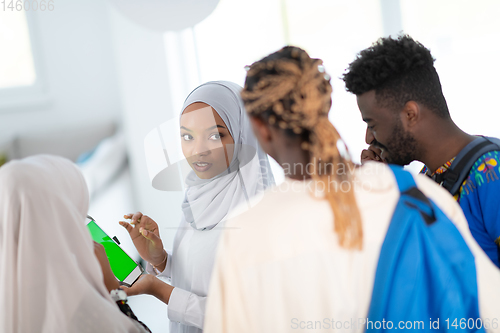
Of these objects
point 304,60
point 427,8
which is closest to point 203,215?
point 304,60

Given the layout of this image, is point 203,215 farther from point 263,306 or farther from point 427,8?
point 427,8

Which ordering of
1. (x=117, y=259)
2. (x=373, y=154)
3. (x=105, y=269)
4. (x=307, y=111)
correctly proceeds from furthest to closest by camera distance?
(x=373, y=154) → (x=117, y=259) → (x=105, y=269) → (x=307, y=111)

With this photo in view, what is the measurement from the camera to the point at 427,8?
6.84 feet

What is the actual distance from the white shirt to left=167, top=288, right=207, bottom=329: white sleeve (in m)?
0.32

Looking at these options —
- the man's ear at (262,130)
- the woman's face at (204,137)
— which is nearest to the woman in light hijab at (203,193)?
the woman's face at (204,137)

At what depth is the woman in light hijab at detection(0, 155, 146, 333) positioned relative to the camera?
603 mm

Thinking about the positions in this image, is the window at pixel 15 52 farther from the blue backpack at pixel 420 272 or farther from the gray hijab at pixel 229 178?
the blue backpack at pixel 420 272

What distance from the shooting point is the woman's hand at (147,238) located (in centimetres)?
98

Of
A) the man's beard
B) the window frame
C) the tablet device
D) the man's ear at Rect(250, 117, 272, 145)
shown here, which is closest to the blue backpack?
the man's ear at Rect(250, 117, 272, 145)

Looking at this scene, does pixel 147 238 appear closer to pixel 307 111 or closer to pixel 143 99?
pixel 143 99

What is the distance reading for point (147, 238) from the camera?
3.36 ft

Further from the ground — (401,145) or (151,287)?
(401,145)

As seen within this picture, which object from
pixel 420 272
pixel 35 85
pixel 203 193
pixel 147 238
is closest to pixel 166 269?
pixel 147 238

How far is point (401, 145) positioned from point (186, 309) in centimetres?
69
